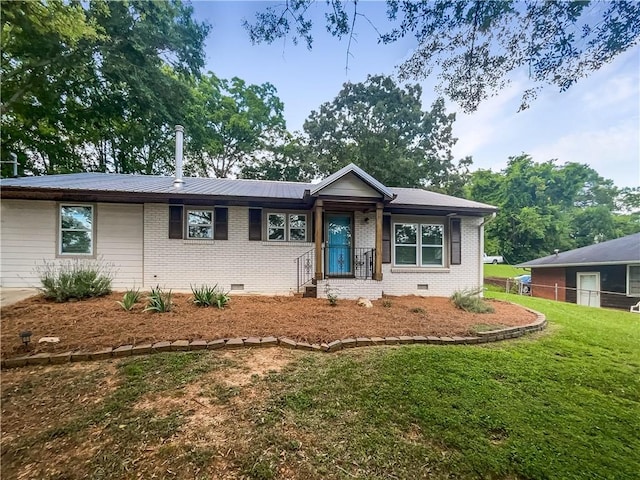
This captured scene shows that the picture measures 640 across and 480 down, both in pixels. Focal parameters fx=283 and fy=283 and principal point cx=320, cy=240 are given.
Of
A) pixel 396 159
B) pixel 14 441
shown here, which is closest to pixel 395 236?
pixel 14 441

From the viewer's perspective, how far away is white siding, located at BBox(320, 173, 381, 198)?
8398 millimetres

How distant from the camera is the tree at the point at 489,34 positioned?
10.3 ft

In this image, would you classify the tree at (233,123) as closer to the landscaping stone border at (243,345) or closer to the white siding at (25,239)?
the white siding at (25,239)

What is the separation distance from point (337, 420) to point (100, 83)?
18.1 metres

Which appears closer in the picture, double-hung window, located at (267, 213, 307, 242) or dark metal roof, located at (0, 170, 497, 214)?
dark metal roof, located at (0, 170, 497, 214)

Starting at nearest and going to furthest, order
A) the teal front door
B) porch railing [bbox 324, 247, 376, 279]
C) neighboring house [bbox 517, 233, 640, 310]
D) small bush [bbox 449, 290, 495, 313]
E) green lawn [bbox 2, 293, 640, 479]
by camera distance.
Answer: green lawn [bbox 2, 293, 640, 479], small bush [bbox 449, 290, 495, 313], porch railing [bbox 324, 247, 376, 279], the teal front door, neighboring house [bbox 517, 233, 640, 310]

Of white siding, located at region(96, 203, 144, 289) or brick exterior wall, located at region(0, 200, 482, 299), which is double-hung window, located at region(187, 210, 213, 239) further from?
white siding, located at region(96, 203, 144, 289)

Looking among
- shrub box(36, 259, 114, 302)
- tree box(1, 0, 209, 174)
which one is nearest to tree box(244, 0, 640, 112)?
shrub box(36, 259, 114, 302)

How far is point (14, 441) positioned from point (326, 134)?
74.2 feet

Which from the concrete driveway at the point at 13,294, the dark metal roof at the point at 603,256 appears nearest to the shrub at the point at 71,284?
the concrete driveway at the point at 13,294

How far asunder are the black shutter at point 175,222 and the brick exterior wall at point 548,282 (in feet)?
65.1

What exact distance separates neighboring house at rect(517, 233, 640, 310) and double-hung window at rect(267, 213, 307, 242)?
1451cm

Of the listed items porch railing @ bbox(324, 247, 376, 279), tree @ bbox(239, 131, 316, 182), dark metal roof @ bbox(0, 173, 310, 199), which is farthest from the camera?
tree @ bbox(239, 131, 316, 182)

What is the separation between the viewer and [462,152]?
76.0 feet
